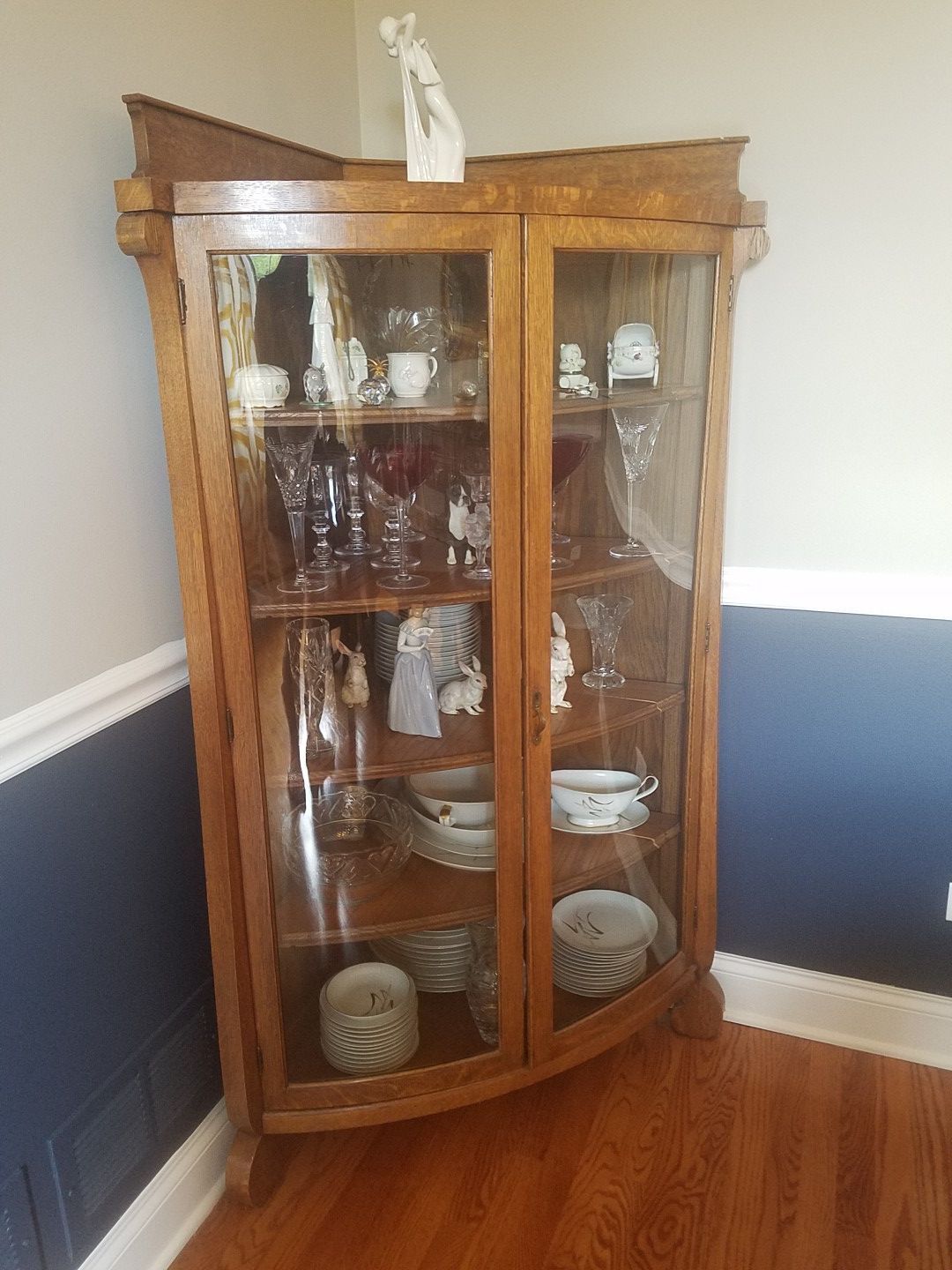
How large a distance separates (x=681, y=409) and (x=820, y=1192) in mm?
1342

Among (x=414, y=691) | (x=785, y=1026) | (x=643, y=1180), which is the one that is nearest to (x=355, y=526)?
(x=414, y=691)

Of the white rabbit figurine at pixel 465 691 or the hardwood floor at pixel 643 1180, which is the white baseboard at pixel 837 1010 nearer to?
the hardwood floor at pixel 643 1180

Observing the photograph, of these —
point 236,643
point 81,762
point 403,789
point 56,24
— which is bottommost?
point 403,789

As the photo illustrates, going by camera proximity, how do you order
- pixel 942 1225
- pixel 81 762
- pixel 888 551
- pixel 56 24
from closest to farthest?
pixel 56 24 < pixel 81 762 < pixel 942 1225 < pixel 888 551

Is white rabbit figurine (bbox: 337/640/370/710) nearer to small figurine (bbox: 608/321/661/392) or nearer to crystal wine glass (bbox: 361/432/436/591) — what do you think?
crystal wine glass (bbox: 361/432/436/591)

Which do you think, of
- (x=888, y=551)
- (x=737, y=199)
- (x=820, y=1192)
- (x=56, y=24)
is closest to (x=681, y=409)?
(x=737, y=199)

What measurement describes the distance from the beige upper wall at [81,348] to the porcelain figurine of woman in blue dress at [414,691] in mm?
357

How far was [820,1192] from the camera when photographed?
1.61m

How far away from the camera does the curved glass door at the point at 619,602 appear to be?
56.3 inches

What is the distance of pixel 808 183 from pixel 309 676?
3.91ft

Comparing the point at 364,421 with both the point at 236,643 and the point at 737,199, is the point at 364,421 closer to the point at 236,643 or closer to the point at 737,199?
the point at 236,643

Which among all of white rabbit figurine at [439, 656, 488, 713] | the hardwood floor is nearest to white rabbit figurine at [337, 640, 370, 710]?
white rabbit figurine at [439, 656, 488, 713]

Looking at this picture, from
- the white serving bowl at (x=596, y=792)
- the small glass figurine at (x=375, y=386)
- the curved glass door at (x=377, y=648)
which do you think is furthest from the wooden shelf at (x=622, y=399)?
the white serving bowl at (x=596, y=792)

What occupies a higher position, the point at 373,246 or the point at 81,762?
the point at 373,246
